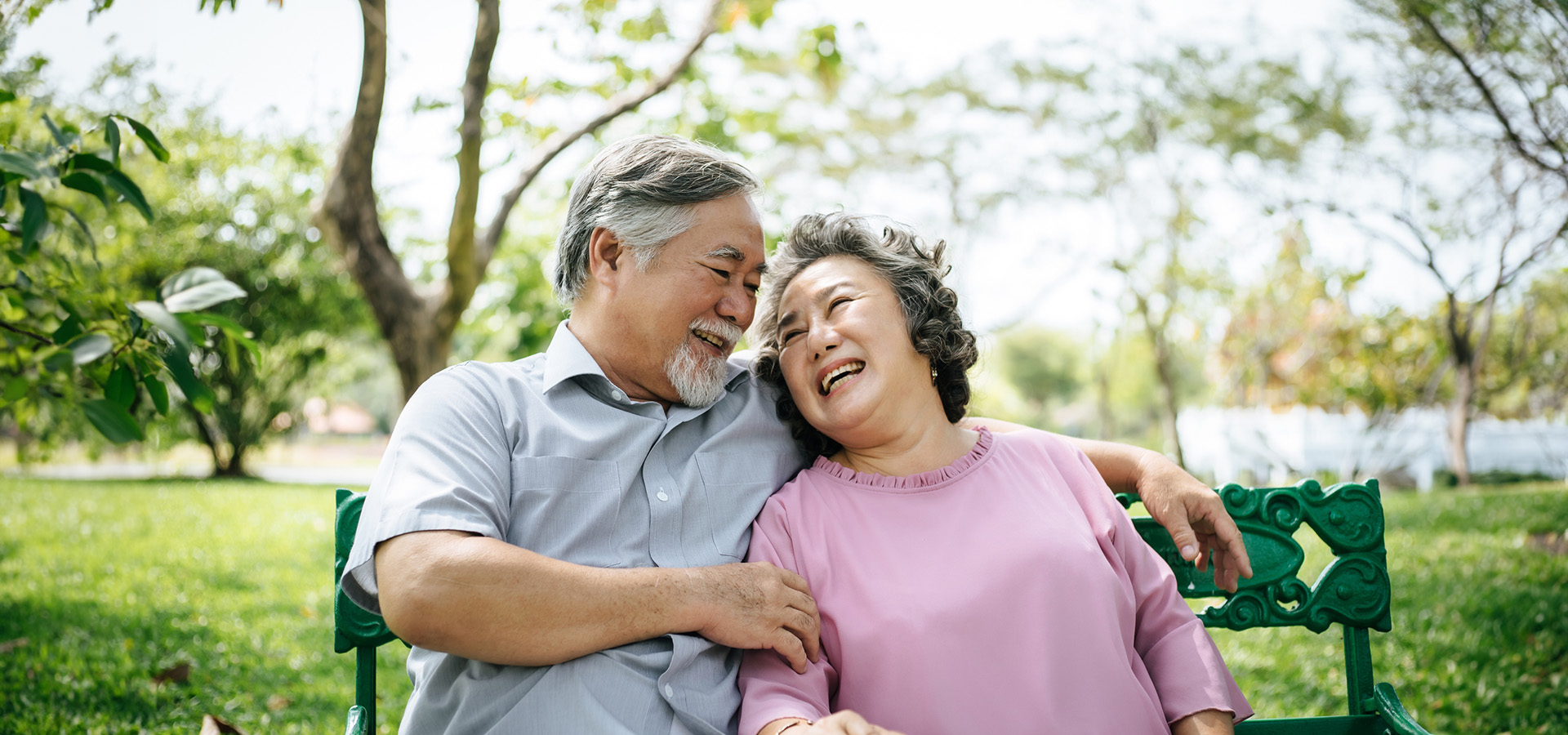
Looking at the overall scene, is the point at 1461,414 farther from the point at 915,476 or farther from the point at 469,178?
the point at 915,476

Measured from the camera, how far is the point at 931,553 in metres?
2.07

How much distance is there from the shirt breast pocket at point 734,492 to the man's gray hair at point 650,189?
0.55m

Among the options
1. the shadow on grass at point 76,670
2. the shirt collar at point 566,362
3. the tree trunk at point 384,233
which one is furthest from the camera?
the tree trunk at point 384,233

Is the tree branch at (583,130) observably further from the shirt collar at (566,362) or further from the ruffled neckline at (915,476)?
the ruffled neckline at (915,476)

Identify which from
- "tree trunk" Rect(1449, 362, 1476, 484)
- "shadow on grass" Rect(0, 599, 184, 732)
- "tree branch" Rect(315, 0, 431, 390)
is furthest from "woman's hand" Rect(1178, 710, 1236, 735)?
"tree trunk" Rect(1449, 362, 1476, 484)

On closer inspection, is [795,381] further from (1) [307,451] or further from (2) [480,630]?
(1) [307,451]

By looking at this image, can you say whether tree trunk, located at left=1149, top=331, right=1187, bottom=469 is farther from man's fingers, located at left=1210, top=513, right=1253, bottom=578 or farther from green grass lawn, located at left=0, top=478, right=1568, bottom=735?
man's fingers, located at left=1210, top=513, right=1253, bottom=578

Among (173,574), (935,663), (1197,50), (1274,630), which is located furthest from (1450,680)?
(1197,50)

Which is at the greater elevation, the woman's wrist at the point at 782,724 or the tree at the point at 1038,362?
the woman's wrist at the point at 782,724

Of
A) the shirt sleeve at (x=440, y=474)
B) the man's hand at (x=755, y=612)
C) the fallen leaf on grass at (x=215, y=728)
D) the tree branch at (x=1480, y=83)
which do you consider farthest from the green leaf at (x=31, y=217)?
the tree branch at (x=1480, y=83)

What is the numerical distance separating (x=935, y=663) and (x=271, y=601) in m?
5.67

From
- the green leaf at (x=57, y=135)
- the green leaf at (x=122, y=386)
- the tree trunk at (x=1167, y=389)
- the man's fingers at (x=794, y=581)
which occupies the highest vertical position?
the green leaf at (x=57, y=135)

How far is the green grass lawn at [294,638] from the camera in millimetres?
3783

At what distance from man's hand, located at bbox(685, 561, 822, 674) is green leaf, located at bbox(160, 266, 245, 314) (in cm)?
111
